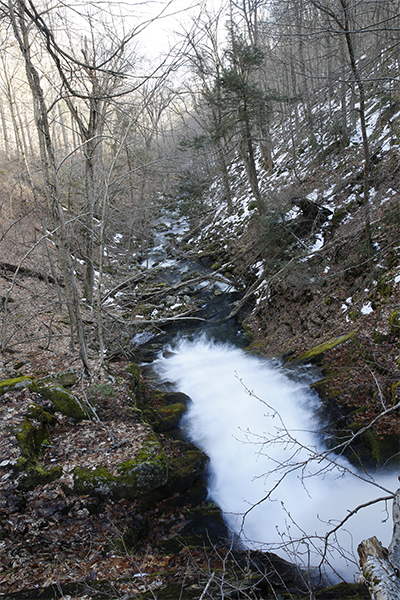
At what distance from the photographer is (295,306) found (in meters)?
9.80

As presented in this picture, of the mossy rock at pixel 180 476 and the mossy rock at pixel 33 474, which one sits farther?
the mossy rock at pixel 180 476

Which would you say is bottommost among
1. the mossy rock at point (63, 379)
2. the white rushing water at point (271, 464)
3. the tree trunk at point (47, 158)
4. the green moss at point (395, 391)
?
the white rushing water at point (271, 464)

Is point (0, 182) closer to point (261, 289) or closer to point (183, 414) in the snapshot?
point (261, 289)

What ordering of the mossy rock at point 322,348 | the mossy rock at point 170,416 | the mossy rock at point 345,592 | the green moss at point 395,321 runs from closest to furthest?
1. the mossy rock at point 345,592
2. the green moss at point 395,321
3. the mossy rock at point 170,416
4. the mossy rock at point 322,348

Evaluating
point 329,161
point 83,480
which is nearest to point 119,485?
point 83,480

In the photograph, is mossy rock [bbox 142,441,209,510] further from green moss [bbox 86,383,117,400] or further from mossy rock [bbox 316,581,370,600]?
mossy rock [bbox 316,581,370,600]

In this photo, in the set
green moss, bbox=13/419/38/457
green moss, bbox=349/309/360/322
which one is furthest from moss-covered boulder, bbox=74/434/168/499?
green moss, bbox=349/309/360/322

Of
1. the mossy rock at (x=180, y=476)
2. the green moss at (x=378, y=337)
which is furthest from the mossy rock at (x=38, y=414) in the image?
the green moss at (x=378, y=337)

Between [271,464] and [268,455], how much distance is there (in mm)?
207

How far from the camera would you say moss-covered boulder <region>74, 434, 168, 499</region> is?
451 centimetres

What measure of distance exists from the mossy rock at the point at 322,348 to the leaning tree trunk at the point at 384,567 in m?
5.10

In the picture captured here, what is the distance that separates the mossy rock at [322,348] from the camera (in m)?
7.28

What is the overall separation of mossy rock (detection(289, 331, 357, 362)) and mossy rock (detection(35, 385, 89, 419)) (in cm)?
503

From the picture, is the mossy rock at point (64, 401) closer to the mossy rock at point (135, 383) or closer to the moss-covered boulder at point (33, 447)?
the moss-covered boulder at point (33, 447)
